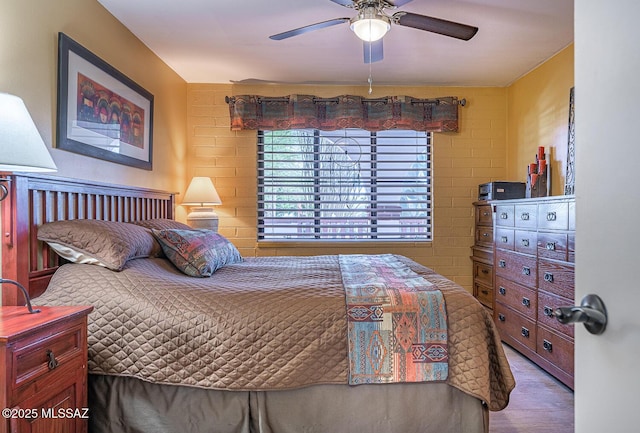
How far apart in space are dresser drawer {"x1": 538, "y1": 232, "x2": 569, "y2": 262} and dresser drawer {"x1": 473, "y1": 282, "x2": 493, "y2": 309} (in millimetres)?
1016

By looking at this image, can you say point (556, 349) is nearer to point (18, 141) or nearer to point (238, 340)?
point (238, 340)

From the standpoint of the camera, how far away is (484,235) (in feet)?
12.5

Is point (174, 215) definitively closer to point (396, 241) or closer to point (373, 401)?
point (396, 241)

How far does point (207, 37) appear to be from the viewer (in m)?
2.95

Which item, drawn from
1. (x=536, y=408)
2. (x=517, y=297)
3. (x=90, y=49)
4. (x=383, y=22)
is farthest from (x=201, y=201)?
(x=536, y=408)

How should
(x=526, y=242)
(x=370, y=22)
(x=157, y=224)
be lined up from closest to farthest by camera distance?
1. (x=370, y=22)
2. (x=157, y=224)
3. (x=526, y=242)

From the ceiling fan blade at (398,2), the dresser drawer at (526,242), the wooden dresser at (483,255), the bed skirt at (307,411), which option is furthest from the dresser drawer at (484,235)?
the ceiling fan blade at (398,2)

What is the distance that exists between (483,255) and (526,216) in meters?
0.97

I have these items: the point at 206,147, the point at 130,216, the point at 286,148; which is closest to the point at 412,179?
the point at 286,148

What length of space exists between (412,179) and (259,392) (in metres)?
3.02

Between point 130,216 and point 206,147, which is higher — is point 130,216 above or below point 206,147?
below

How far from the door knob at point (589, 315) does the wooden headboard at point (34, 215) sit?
2092mm

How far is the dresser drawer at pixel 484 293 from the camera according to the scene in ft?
11.8

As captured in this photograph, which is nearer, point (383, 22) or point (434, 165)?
point (383, 22)
